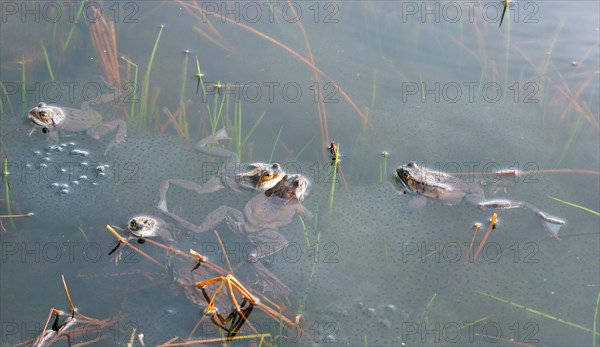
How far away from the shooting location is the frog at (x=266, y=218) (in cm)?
384

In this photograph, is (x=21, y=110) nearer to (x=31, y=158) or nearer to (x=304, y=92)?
(x=31, y=158)

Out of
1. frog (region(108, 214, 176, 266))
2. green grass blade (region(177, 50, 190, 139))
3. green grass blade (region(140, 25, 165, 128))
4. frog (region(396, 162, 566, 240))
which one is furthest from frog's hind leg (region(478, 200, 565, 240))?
green grass blade (region(140, 25, 165, 128))

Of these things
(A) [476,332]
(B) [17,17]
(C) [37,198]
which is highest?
(B) [17,17]

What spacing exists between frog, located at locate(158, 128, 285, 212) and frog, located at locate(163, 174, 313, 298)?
74 mm

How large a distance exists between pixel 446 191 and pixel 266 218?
4.76ft

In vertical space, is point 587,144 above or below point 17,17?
below

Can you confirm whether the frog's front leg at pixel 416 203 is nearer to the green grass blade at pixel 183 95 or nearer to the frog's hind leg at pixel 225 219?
the frog's hind leg at pixel 225 219

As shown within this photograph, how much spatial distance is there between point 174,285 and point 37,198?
4.36 feet

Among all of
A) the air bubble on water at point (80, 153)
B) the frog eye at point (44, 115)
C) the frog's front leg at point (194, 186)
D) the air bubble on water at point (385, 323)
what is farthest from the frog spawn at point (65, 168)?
the air bubble on water at point (385, 323)

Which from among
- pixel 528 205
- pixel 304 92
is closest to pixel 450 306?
pixel 528 205

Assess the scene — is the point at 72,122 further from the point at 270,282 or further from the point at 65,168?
the point at 270,282

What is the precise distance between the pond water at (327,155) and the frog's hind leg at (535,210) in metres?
0.05

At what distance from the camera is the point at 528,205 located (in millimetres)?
4348

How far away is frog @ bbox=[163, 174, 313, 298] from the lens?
384cm
